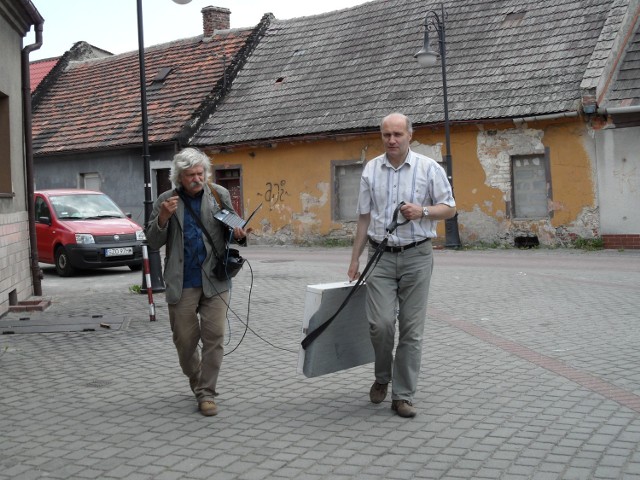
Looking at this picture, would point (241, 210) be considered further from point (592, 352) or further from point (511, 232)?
point (592, 352)

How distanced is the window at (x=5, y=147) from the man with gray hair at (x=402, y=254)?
797cm

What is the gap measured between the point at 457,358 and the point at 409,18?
2217cm

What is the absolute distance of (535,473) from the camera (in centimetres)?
483

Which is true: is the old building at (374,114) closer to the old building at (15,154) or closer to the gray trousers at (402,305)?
the old building at (15,154)

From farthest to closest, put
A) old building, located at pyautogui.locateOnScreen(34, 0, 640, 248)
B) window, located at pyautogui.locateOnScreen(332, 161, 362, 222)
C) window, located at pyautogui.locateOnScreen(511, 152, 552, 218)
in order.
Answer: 1. window, located at pyautogui.locateOnScreen(332, 161, 362, 222)
2. window, located at pyautogui.locateOnScreen(511, 152, 552, 218)
3. old building, located at pyautogui.locateOnScreen(34, 0, 640, 248)

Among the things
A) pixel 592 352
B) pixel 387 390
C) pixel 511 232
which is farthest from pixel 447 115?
pixel 387 390

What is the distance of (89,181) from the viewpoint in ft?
108

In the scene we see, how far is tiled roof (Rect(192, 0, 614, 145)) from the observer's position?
76.8ft

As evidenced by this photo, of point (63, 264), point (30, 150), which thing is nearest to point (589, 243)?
point (63, 264)

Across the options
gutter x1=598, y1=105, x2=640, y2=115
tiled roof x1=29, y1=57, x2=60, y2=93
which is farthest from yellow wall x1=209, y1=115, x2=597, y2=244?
tiled roof x1=29, y1=57, x2=60, y2=93

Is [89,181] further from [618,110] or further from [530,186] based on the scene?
[618,110]

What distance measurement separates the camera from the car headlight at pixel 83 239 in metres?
17.9

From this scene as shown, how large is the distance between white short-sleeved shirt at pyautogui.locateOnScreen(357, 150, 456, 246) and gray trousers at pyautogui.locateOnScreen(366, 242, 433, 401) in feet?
0.38

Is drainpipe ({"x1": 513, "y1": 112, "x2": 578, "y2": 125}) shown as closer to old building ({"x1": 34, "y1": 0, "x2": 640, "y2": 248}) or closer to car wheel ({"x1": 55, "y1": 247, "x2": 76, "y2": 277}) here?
old building ({"x1": 34, "y1": 0, "x2": 640, "y2": 248})
